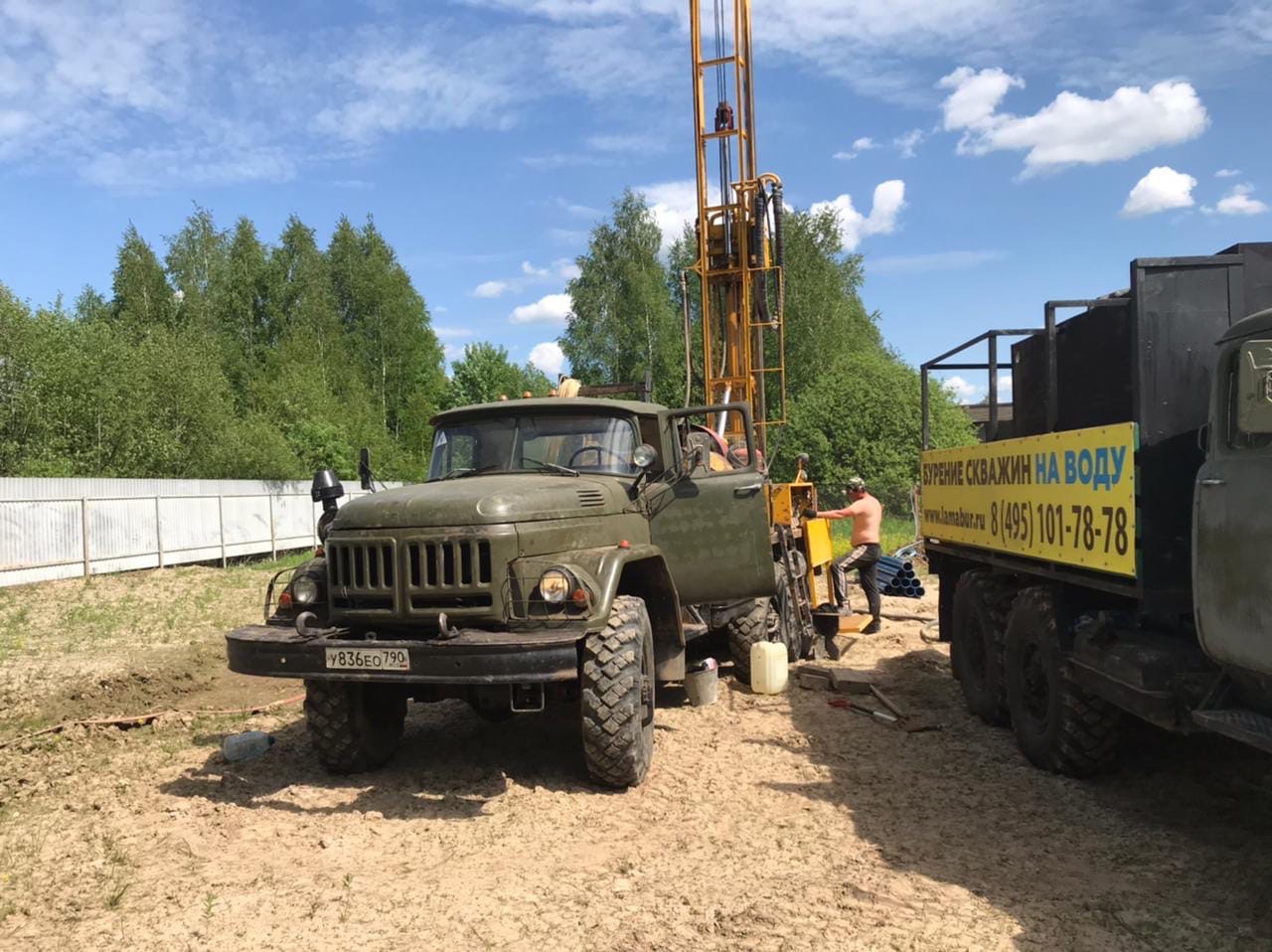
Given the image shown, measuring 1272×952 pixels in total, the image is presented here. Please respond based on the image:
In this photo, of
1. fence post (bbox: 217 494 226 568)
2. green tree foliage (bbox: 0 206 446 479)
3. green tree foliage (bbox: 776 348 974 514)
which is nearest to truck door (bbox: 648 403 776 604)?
fence post (bbox: 217 494 226 568)

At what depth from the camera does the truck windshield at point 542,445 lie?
6.08m

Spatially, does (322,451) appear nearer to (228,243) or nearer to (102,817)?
(228,243)

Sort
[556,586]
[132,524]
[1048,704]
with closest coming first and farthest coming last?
1. [556,586]
2. [1048,704]
3. [132,524]

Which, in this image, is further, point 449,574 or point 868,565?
point 868,565

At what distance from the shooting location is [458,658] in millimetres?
4566

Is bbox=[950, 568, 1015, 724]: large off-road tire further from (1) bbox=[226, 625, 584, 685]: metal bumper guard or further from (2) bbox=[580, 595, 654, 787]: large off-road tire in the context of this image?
(1) bbox=[226, 625, 584, 685]: metal bumper guard

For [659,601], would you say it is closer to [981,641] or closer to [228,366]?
[981,641]

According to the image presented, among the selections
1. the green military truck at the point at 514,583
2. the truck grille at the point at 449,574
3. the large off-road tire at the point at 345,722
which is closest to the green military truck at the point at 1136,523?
the green military truck at the point at 514,583

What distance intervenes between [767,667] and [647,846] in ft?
Result: 10.5

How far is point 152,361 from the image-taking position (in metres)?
29.0

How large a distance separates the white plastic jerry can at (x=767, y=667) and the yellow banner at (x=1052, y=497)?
1.63 metres

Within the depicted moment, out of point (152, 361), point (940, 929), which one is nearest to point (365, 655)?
point (940, 929)

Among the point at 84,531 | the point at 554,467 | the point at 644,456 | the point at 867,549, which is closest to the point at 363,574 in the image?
the point at 554,467

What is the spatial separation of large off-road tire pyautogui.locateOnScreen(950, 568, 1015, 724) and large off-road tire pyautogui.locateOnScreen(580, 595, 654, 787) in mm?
2617
